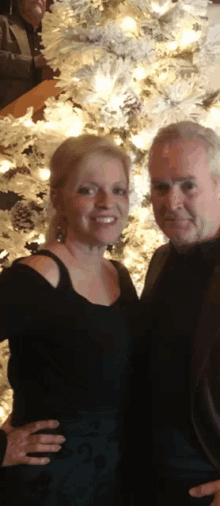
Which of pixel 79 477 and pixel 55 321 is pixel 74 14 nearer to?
pixel 55 321

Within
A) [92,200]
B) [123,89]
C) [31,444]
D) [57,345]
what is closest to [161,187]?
[92,200]

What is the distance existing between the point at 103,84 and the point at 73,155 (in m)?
0.75

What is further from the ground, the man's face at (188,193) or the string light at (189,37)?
the string light at (189,37)

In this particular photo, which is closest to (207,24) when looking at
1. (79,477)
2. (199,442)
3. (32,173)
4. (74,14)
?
(74,14)

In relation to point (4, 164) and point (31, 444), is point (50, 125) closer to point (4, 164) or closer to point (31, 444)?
point (4, 164)

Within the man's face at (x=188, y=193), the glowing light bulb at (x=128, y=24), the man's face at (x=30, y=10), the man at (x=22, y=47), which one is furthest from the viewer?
the man's face at (x=30, y=10)

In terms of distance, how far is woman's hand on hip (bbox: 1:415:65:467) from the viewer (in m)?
1.08

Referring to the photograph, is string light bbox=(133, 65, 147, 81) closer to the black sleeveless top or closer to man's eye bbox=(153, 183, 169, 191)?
man's eye bbox=(153, 183, 169, 191)

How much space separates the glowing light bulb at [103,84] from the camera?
1849 millimetres

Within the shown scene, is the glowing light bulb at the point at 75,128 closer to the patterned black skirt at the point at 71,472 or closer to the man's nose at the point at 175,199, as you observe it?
the man's nose at the point at 175,199

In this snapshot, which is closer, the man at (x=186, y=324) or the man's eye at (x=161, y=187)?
the man at (x=186, y=324)

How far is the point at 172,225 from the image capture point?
118 centimetres

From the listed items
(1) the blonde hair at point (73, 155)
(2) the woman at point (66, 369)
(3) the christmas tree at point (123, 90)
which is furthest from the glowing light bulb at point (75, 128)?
(2) the woman at point (66, 369)

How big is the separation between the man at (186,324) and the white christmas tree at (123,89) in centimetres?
62
